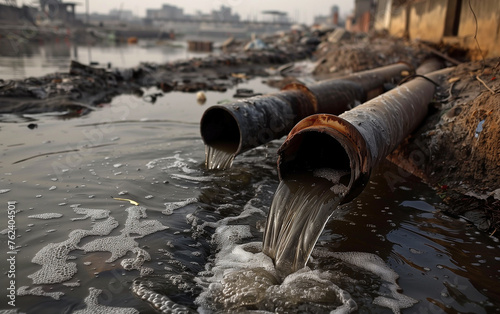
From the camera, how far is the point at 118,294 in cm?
280

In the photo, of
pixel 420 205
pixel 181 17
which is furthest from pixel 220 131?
pixel 181 17

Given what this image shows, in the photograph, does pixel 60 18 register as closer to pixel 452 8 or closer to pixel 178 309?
pixel 452 8

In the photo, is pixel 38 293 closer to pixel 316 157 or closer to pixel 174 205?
pixel 174 205

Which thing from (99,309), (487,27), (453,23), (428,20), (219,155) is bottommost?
(99,309)

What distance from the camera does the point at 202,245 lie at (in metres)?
3.56

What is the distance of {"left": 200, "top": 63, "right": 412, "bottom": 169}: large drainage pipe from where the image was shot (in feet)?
15.5

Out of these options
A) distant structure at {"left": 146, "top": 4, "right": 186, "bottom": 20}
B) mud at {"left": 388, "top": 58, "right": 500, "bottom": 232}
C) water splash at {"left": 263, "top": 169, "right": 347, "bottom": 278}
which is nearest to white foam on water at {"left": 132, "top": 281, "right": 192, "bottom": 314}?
water splash at {"left": 263, "top": 169, "right": 347, "bottom": 278}

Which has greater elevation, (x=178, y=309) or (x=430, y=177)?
(x=430, y=177)

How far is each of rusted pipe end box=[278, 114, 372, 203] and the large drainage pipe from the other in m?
0.91

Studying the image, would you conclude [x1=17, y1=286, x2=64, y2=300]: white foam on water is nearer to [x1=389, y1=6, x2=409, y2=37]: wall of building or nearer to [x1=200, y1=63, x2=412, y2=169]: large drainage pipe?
[x1=200, y1=63, x2=412, y2=169]: large drainage pipe

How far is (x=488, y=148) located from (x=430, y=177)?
34.0 inches

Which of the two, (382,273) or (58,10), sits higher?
(58,10)

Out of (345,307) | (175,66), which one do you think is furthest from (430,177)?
(175,66)

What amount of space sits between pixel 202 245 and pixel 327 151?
177 cm
